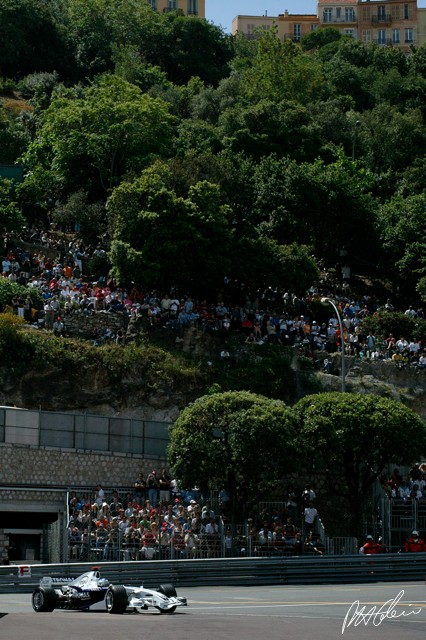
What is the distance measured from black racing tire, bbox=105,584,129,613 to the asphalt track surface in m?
0.26

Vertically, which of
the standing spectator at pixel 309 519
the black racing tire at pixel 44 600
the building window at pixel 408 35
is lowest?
the black racing tire at pixel 44 600

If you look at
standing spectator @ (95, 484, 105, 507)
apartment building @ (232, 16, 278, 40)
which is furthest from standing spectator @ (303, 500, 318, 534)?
apartment building @ (232, 16, 278, 40)

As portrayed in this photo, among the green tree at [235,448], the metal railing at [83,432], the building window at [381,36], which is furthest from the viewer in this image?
the building window at [381,36]

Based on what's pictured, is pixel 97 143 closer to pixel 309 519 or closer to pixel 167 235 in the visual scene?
pixel 167 235

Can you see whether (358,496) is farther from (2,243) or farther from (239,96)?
(239,96)

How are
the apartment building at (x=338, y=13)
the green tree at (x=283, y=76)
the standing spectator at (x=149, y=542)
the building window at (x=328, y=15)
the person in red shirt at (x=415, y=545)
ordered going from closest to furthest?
the standing spectator at (x=149, y=542) < the person in red shirt at (x=415, y=545) < the green tree at (x=283, y=76) < the apartment building at (x=338, y=13) < the building window at (x=328, y=15)

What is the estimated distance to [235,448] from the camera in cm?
4925

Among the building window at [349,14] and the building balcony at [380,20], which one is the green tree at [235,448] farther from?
the building window at [349,14]

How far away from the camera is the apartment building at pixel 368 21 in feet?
528

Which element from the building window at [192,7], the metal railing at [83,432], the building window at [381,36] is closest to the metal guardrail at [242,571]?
the metal railing at [83,432]

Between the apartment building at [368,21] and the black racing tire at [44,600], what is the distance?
429 feet

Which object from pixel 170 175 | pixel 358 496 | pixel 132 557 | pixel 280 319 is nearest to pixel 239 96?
pixel 170 175

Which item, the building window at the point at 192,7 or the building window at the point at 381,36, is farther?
the building window at the point at 381,36

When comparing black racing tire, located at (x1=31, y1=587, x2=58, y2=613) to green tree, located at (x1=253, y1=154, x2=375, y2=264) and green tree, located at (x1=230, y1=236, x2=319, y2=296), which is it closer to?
green tree, located at (x1=230, y1=236, x2=319, y2=296)
